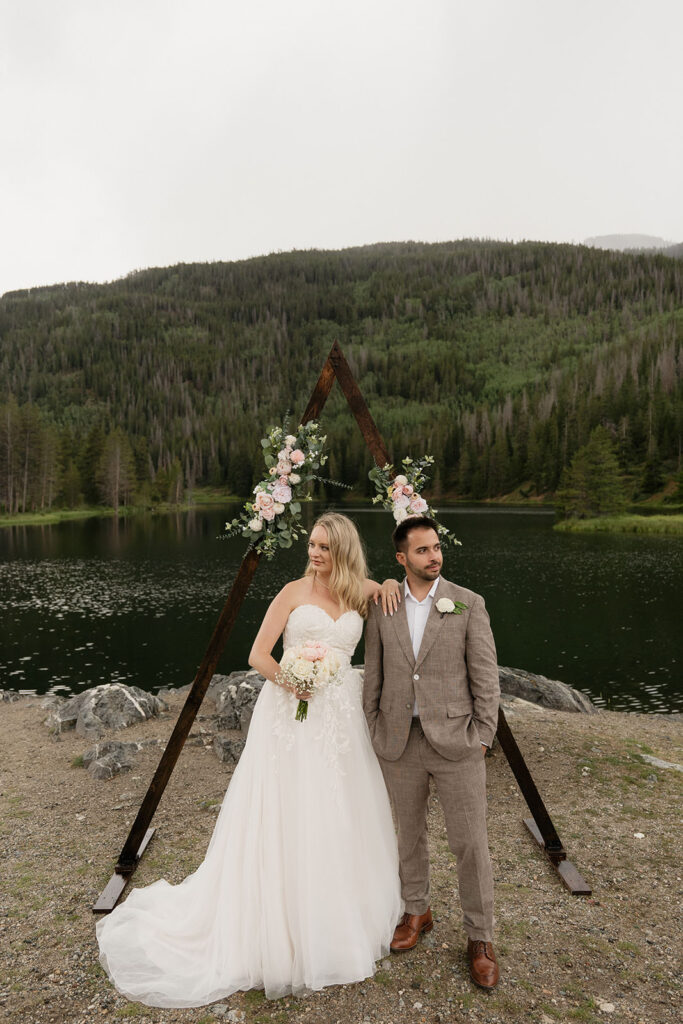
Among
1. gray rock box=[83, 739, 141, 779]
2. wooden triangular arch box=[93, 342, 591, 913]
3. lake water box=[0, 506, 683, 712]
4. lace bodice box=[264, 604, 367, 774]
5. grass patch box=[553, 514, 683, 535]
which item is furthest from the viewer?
grass patch box=[553, 514, 683, 535]

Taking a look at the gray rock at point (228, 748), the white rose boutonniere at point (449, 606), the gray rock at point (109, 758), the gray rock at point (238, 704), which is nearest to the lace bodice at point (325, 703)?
the white rose boutonniere at point (449, 606)

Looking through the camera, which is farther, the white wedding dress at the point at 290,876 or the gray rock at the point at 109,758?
the gray rock at the point at 109,758

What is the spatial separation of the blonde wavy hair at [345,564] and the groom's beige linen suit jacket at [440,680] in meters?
0.26

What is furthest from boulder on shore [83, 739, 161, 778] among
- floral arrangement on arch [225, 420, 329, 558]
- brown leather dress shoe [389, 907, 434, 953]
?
brown leather dress shoe [389, 907, 434, 953]

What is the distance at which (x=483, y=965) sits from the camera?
3916 millimetres

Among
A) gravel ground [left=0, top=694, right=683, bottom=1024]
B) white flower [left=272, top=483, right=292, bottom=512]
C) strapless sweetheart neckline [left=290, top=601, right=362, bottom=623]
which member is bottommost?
gravel ground [left=0, top=694, right=683, bottom=1024]

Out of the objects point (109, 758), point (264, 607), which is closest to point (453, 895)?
point (109, 758)

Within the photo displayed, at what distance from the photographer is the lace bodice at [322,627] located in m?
4.21

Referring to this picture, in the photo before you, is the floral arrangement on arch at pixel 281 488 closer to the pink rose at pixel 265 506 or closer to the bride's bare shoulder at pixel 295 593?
the pink rose at pixel 265 506

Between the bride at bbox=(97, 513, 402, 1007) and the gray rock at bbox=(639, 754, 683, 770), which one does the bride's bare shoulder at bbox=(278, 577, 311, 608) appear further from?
the gray rock at bbox=(639, 754, 683, 770)

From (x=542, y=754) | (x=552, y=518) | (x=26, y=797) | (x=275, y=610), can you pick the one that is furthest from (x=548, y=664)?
(x=552, y=518)

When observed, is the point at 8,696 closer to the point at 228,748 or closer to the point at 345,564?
the point at 228,748

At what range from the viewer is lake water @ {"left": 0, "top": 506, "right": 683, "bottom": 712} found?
18.4 metres

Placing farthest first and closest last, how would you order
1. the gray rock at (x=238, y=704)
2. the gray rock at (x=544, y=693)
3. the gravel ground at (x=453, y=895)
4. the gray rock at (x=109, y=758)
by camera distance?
the gray rock at (x=544, y=693), the gray rock at (x=238, y=704), the gray rock at (x=109, y=758), the gravel ground at (x=453, y=895)
